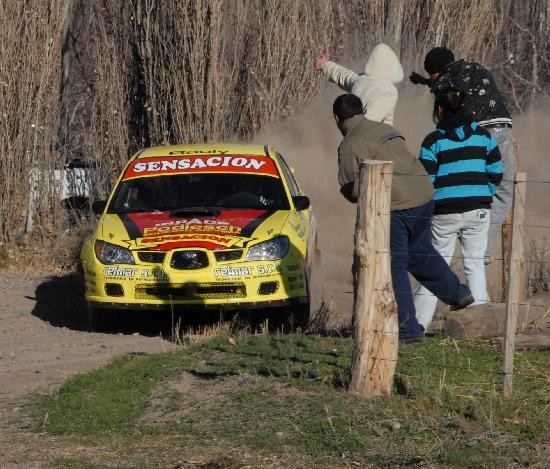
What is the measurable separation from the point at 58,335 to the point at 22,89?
6313mm

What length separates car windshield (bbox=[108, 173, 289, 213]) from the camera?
38.2 feet

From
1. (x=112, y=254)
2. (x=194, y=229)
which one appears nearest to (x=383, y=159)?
(x=194, y=229)

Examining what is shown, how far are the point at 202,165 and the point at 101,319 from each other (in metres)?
1.85

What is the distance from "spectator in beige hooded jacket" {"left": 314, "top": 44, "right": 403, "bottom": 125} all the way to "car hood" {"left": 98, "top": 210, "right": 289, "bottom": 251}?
5.23 feet

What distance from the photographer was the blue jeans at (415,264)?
28.6ft

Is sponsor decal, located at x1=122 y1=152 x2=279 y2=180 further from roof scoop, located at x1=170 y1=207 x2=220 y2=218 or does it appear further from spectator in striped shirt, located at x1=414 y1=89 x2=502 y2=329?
spectator in striped shirt, located at x1=414 y1=89 x2=502 y2=329

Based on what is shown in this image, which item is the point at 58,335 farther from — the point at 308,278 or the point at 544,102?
the point at 544,102

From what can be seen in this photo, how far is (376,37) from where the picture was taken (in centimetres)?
2088

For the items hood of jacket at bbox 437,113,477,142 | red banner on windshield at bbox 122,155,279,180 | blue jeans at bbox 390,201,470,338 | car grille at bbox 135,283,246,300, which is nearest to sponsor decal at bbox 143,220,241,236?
car grille at bbox 135,283,246,300

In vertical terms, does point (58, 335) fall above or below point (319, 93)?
below

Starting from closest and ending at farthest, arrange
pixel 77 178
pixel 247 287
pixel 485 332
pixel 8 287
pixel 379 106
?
pixel 485 332
pixel 247 287
pixel 379 106
pixel 8 287
pixel 77 178

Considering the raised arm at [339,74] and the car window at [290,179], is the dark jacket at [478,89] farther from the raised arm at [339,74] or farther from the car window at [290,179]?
the raised arm at [339,74]

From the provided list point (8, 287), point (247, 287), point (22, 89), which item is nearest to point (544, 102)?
point (22, 89)

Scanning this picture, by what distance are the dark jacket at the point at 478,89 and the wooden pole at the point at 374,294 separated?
3261 millimetres
